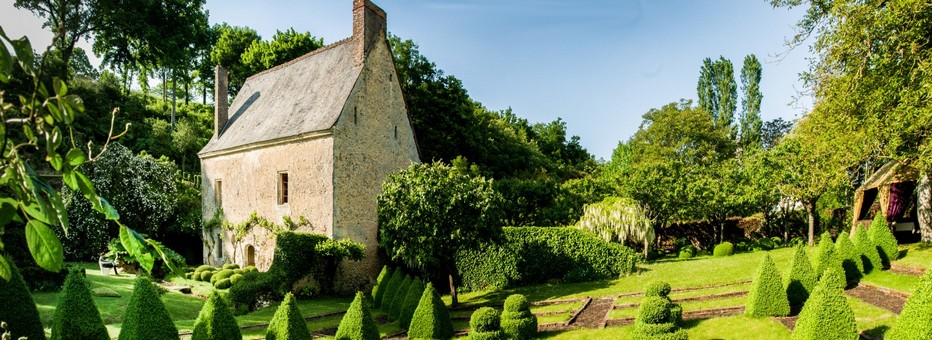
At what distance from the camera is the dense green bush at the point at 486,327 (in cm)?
1325

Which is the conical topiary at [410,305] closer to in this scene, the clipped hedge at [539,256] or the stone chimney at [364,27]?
the clipped hedge at [539,256]

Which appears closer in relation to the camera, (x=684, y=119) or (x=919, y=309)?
(x=919, y=309)

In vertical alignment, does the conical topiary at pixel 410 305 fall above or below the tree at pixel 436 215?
below

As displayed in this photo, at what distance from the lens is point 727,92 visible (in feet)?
173

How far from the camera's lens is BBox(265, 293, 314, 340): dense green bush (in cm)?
1086

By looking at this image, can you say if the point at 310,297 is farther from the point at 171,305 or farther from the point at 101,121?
the point at 101,121

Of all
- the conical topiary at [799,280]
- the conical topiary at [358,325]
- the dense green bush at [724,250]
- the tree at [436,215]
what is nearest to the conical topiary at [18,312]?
the conical topiary at [358,325]

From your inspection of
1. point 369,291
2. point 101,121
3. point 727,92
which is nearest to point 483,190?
point 369,291

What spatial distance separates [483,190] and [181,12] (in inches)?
1053

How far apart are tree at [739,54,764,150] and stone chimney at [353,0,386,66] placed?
40607 millimetres

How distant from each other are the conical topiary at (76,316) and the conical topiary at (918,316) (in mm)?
14110

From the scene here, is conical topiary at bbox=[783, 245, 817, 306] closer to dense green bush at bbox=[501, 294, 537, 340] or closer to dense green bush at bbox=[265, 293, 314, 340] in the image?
dense green bush at bbox=[501, 294, 537, 340]

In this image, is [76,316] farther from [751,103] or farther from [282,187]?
[751,103]

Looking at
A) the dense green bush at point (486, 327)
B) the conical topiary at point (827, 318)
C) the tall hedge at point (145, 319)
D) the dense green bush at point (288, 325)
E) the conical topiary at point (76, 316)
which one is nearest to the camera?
the conical topiary at point (76, 316)
